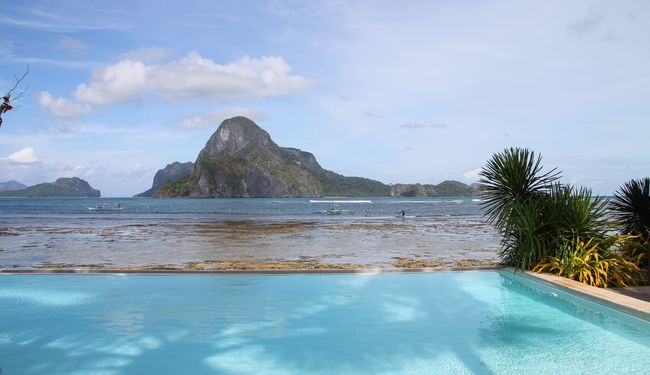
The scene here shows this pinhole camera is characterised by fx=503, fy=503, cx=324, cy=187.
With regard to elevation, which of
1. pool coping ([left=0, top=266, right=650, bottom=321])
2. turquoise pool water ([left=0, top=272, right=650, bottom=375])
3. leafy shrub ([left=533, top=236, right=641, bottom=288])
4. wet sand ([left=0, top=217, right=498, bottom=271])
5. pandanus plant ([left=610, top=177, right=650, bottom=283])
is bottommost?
wet sand ([left=0, top=217, right=498, bottom=271])

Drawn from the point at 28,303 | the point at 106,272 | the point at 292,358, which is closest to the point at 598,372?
the point at 292,358

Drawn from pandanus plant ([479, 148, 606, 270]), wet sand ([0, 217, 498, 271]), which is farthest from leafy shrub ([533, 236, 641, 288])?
wet sand ([0, 217, 498, 271])

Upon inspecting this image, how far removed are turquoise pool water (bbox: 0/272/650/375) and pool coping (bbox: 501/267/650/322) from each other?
124 millimetres

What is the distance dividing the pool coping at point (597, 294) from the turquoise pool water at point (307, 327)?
0.41 feet

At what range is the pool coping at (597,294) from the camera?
255 inches

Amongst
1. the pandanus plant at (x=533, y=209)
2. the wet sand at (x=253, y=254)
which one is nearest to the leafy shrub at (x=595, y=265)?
the pandanus plant at (x=533, y=209)

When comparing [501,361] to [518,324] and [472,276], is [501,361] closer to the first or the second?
[518,324]

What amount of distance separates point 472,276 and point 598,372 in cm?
511

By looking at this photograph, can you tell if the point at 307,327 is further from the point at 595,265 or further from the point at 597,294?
the point at 595,265

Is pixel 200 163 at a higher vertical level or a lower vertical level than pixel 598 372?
higher

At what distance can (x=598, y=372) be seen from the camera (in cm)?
527

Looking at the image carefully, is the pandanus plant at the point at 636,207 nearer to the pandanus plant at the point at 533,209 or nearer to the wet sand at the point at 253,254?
the pandanus plant at the point at 533,209

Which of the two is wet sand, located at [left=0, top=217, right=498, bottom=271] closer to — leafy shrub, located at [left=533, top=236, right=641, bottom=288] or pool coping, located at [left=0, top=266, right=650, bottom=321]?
pool coping, located at [left=0, top=266, right=650, bottom=321]

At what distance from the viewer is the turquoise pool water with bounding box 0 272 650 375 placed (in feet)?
18.5
